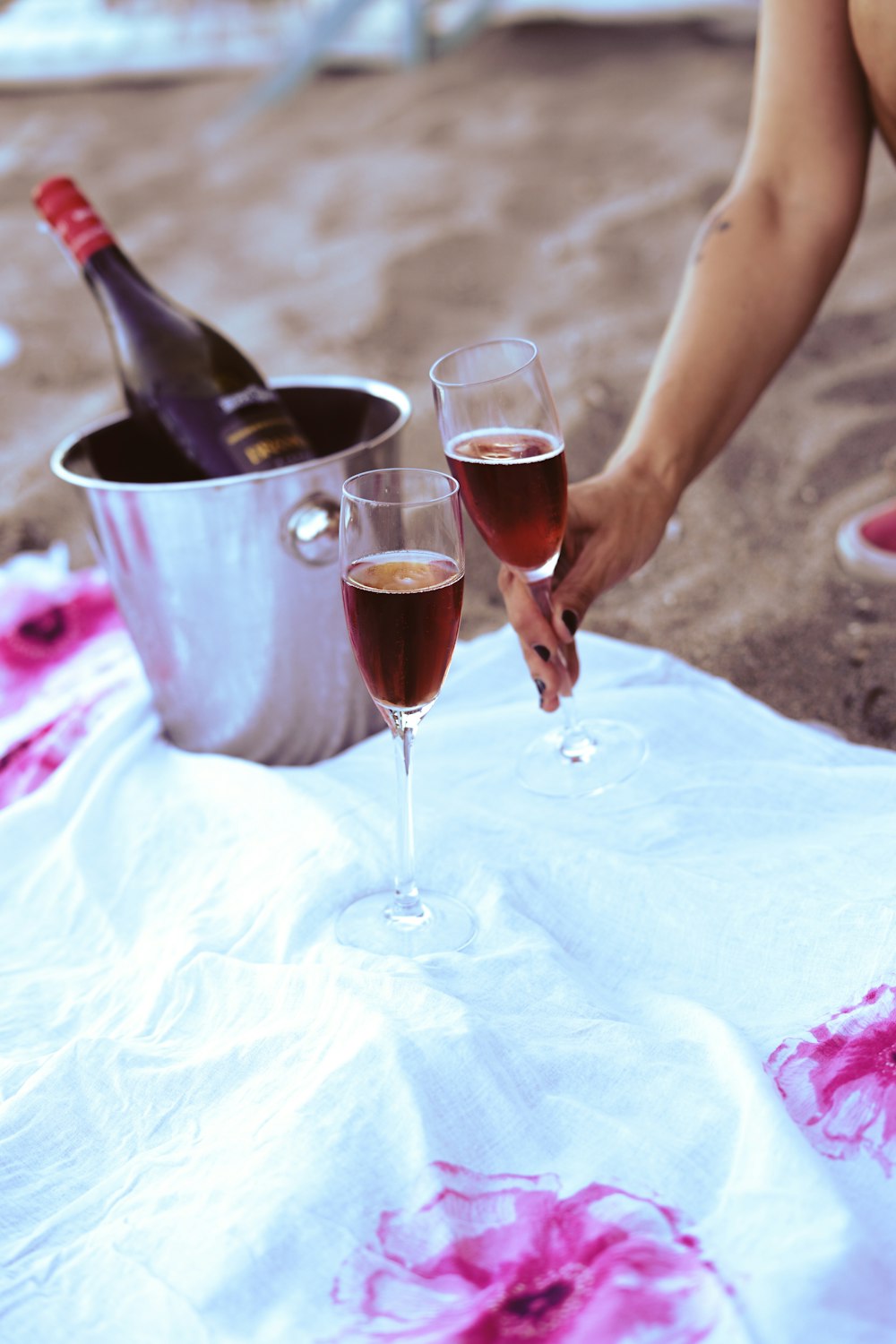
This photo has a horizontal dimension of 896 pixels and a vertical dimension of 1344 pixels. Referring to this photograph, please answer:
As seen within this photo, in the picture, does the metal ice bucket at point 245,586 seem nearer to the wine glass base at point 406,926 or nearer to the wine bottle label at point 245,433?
the wine bottle label at point 245,433

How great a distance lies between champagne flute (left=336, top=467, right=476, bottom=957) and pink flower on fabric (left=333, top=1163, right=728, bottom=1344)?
10.0 inches

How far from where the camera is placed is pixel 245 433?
153cm

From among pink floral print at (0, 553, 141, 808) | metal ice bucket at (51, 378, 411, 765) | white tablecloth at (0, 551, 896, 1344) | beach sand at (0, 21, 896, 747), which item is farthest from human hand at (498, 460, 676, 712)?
pink floral print at (0, 553, 141, 808)

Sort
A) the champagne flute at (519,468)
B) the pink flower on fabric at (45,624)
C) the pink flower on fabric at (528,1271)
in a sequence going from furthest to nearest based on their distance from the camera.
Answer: the pink flower on fabric at (45,624) → the champagne flute at (519,468) → the pink flower on fabric at (528,1271)

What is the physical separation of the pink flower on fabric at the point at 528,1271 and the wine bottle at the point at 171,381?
95cm

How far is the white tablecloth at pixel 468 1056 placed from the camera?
73 cm

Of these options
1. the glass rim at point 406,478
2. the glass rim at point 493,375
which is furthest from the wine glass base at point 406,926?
the glass rim at point 493,375

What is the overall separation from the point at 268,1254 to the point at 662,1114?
26 cm

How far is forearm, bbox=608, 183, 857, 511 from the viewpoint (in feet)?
4.80

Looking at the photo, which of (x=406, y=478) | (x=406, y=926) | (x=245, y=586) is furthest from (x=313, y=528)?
(x=406, y=926)

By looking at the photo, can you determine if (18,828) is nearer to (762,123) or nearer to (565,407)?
(762,123)

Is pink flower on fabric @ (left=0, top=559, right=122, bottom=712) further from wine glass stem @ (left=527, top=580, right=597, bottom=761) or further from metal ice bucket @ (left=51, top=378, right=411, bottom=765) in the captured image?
wine glass stem @ (left=527, top=580, right=597, bottom=761)

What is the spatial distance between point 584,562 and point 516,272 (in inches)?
91.1

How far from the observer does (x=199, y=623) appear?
59.2 inches
